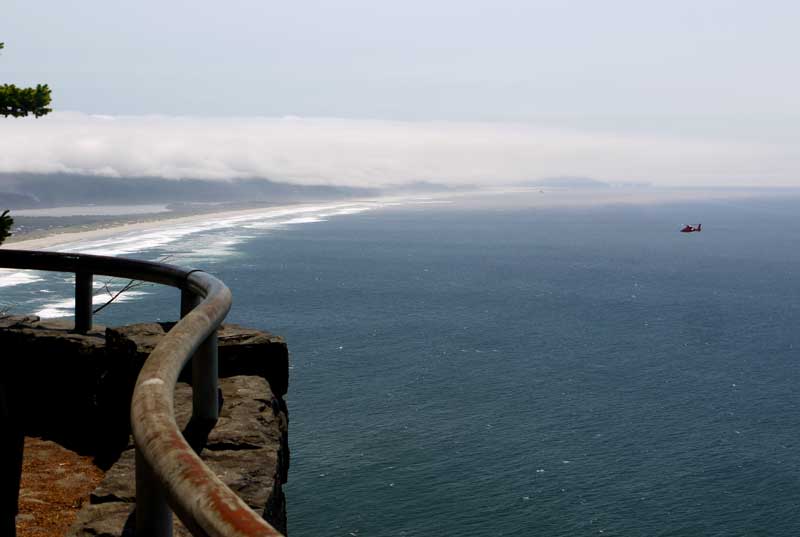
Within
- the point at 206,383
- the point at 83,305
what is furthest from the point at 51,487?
the point at 206,383

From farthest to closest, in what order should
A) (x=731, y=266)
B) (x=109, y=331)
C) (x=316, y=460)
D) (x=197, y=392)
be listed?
(x=731, y=266) < (x=316, y=460) < (x=109, y=331) < (x=197, y=392)

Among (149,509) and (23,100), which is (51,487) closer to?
(149,509)

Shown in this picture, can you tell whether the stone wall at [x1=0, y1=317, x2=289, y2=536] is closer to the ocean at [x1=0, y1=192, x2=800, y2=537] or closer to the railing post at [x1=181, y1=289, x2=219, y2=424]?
the railing post at [x1=181, y1=289, x2=219, y2=424]

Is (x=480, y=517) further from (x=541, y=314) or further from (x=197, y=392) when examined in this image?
(x=541, y=314)

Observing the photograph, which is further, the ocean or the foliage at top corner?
the ocean

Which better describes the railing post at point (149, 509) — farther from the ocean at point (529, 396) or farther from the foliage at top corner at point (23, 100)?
the ocean at point (529, 396)

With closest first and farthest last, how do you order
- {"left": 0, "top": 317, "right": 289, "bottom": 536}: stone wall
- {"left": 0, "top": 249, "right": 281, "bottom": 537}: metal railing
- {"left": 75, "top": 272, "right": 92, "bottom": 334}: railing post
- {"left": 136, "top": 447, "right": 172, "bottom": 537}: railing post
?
{"left": 0, "top": 249, "right": 281, "bottom": 537}: metal railing
{"left": 136, "top": 447, "right": 172, "bottom": 537}: railing post
{"left": 0, "top": 317, "right": 289, "bottom": 536}: stone wall
{"left": 75, "top": 272, "right": 92, "bottom": 334}: railing post

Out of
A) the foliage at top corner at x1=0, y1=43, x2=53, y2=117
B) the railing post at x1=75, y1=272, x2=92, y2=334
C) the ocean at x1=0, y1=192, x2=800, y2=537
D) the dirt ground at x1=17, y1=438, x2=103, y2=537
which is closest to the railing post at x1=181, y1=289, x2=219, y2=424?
the dirt ground at x1=17, y1=438, x2=103, y2=537

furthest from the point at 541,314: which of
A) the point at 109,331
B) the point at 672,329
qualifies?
the point at 109,331

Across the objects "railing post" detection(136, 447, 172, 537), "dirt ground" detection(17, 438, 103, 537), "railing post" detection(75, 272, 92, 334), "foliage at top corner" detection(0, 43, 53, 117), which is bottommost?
"dirt ground" detection(17, 438, 103, 537)
